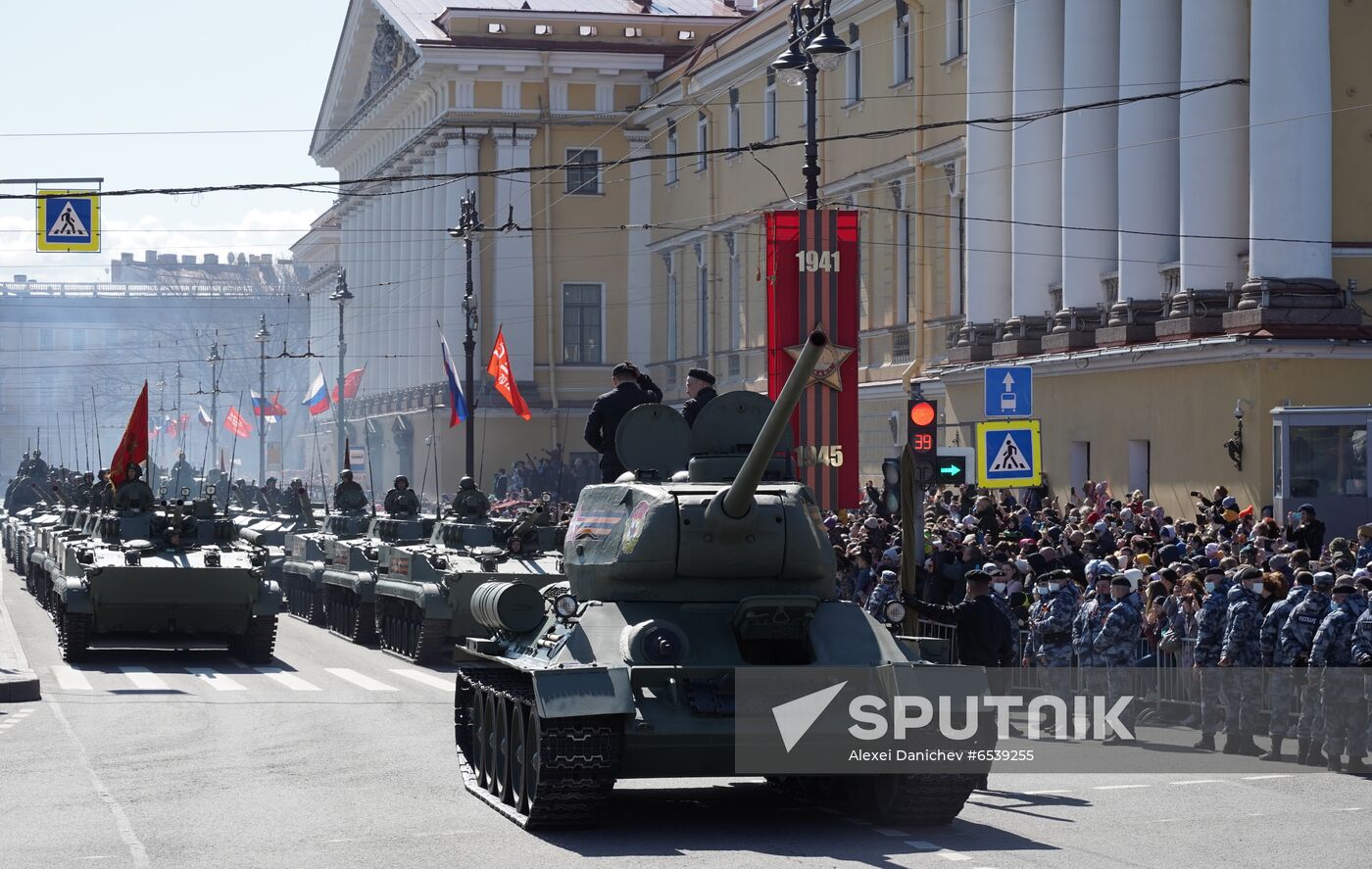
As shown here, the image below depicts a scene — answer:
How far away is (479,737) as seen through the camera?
48.8 ft

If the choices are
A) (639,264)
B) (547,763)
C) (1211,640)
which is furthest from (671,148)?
(547,763)

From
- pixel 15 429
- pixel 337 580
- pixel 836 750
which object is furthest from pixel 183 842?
pixel 15 429

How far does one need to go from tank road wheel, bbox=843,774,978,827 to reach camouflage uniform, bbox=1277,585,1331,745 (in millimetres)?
3866

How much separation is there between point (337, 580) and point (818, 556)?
1875 centimetres

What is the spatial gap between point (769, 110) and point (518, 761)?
40.4 meters

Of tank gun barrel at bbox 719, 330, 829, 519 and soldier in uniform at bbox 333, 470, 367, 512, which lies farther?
soldier in uniform at bbox 333, 470, 367, 512

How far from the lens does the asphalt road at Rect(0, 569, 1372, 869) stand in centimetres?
1175

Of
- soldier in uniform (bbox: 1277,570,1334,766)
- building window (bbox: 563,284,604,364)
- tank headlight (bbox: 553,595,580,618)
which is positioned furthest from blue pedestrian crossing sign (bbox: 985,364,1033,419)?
building window (bbox: 563,284,604,364)

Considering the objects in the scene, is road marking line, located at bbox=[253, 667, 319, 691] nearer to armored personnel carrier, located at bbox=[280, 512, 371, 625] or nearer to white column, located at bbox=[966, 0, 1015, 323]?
armored personnel carrier, located at bbox=[280, 512, 371, 625]

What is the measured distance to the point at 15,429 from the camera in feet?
419

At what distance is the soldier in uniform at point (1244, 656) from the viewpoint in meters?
16.3

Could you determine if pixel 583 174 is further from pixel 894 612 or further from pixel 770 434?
pixel 770 434

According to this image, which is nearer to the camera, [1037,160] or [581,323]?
[1037,160]

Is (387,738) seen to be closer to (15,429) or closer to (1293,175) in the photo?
(1293,175)
